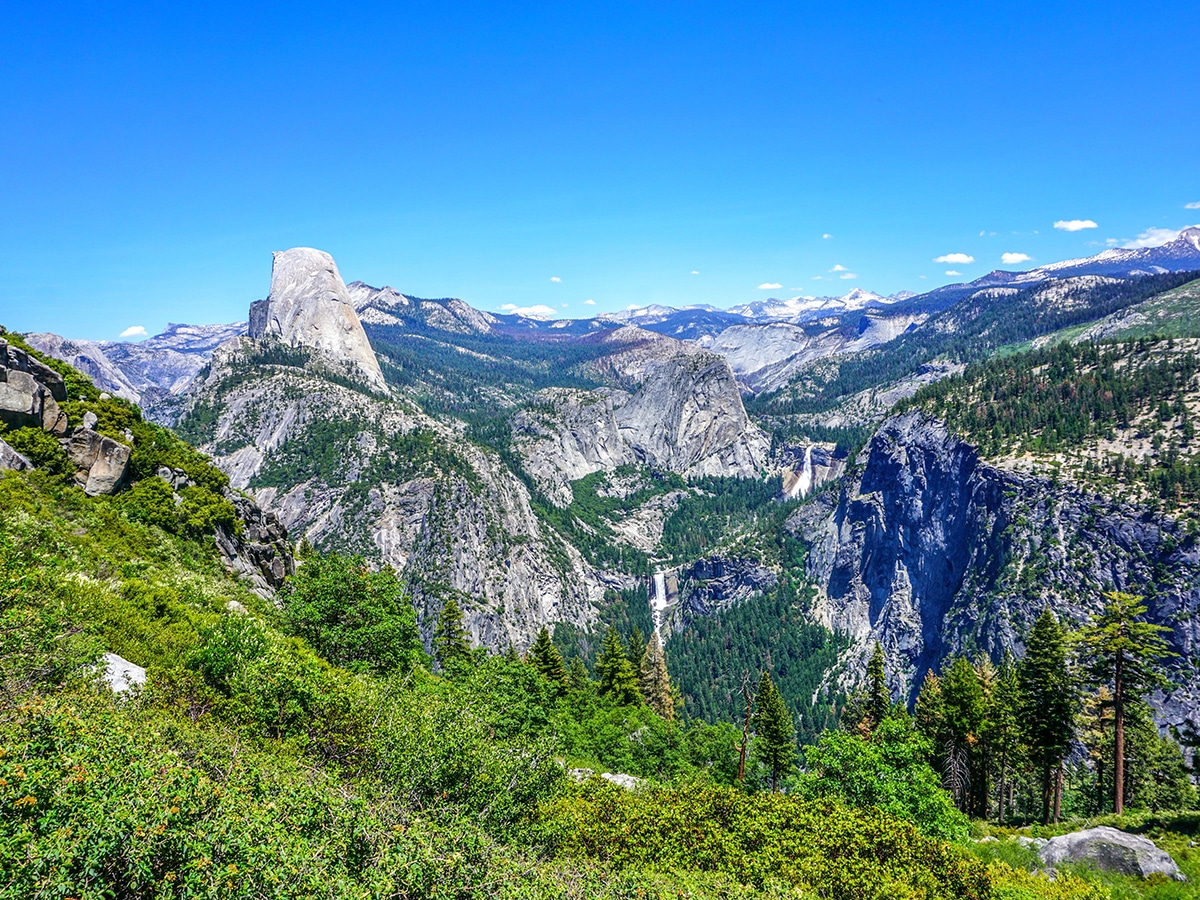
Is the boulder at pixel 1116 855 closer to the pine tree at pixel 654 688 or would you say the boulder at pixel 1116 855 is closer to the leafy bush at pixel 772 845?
the leafy bush at pixel 772 845

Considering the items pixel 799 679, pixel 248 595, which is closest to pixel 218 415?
pixel 248 595

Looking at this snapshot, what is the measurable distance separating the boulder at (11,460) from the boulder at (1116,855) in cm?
5391

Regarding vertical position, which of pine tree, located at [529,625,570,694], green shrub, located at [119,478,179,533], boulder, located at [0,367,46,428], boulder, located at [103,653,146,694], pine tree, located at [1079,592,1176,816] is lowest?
pine tree, located at [529,625,570,694]

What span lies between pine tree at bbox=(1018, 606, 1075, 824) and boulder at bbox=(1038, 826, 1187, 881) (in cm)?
2262

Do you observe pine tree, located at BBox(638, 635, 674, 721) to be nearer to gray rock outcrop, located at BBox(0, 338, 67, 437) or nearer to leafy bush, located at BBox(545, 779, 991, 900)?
leafy bush, located at BBox(545, 779, 991, 900)

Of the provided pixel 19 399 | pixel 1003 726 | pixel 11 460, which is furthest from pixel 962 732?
pixel 19 399

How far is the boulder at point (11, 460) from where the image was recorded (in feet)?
112

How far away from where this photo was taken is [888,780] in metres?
32.7

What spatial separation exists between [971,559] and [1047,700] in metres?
108

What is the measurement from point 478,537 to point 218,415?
90673 millimetres

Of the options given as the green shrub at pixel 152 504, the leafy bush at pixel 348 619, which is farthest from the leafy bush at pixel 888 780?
the green shrub at pixel 152 504

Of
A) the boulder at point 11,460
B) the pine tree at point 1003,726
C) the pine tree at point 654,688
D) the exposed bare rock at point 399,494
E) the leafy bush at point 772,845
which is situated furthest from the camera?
the exposed bare rock at point 399,494

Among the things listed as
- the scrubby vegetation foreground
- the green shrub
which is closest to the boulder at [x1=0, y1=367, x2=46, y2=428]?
the scrubby vegetation foreground

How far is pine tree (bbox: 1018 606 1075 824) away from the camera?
141ft
